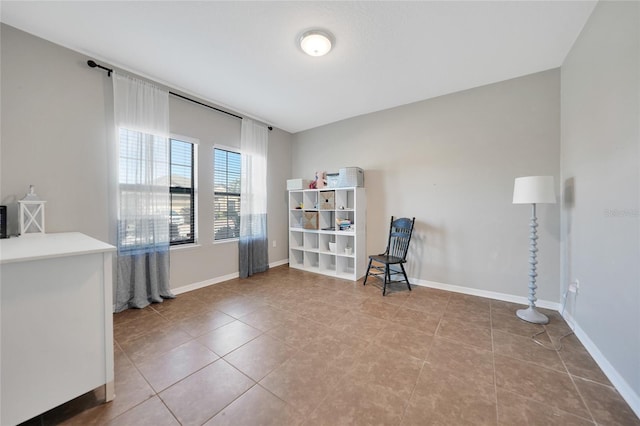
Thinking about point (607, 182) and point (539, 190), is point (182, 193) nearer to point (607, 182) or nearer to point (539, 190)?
point (539, 190)

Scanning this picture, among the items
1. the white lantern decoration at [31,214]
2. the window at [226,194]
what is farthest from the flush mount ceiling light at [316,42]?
the white lantern decoration at [31,214]

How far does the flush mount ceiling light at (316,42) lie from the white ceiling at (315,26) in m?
0.06

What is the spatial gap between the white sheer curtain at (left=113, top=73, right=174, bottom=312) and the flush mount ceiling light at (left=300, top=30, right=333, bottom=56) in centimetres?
191

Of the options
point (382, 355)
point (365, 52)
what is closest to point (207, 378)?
point (382, 355)

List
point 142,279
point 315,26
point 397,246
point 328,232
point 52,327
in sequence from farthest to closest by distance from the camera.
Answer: point 328,232
point 397,246
point 142,279
point 315,26
point 52,327

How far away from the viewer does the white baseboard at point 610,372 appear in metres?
1.31

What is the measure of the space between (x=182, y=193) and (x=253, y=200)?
3.45 ft

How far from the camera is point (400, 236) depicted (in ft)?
11.0

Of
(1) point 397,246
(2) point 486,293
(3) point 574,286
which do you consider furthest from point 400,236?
(3) point 574,286

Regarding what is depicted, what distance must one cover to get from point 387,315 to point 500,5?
2.83 metres

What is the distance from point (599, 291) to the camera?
173 cm

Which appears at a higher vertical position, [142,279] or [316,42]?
[316,42]

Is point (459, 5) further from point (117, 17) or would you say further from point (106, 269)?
point (106, 269)

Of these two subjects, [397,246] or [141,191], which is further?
[397,246]
